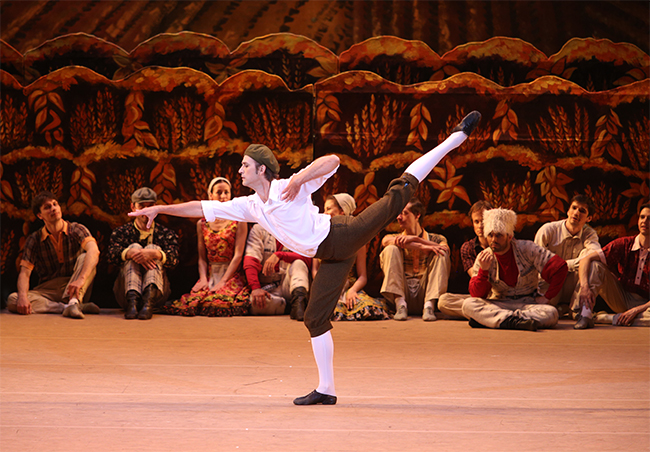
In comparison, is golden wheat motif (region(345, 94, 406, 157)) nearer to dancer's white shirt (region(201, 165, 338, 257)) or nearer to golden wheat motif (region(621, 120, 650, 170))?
golden wheat motif (region(621, 120, 650, 170))

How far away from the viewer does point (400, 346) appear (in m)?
4.58

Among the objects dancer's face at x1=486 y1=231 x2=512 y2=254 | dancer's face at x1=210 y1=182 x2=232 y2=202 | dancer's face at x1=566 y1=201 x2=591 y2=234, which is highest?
dancer's face at x1=210 y1=182 x2=232 y2=202

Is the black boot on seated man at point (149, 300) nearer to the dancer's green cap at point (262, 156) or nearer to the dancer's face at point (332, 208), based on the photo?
the dancer's face at point (332, 208)

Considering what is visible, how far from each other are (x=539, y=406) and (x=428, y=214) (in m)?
3.56

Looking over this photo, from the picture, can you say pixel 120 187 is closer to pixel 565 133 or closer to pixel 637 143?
pixel 565 133

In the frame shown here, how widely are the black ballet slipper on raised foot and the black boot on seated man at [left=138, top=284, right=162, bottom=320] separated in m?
2.84

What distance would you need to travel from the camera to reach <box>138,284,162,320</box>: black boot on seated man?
566 centimetres

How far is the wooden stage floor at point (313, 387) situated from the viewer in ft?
8.75

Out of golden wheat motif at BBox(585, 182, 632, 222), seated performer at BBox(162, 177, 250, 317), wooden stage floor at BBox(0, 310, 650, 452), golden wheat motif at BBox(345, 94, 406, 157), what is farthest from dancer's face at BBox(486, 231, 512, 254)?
seated performer at BBox(162, 177, 250, 317)

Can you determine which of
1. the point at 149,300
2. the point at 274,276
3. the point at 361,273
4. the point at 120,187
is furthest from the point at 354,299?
the point at 120,187

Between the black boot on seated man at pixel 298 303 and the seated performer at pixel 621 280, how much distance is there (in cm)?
221

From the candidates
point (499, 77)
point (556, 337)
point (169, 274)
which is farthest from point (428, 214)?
point (169, 274)

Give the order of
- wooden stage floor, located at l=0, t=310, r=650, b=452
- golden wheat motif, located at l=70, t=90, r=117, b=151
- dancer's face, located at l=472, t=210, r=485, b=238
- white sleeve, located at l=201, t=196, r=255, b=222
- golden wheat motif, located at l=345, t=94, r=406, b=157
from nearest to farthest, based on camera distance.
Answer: wooden stage floor, located at l=0, t=310, r=650, b=452 < white sleeve, located at l=201, t=196, r=255, b=222 < dancer's face, located at l=472, t=210, r=485, b=238 < golden wheat motif, located at l=345, t=94, r=406, b=157 < golden wheat motif, located at l=70, t=90, r=117, b=151

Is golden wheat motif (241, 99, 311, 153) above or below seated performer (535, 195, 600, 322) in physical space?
above
